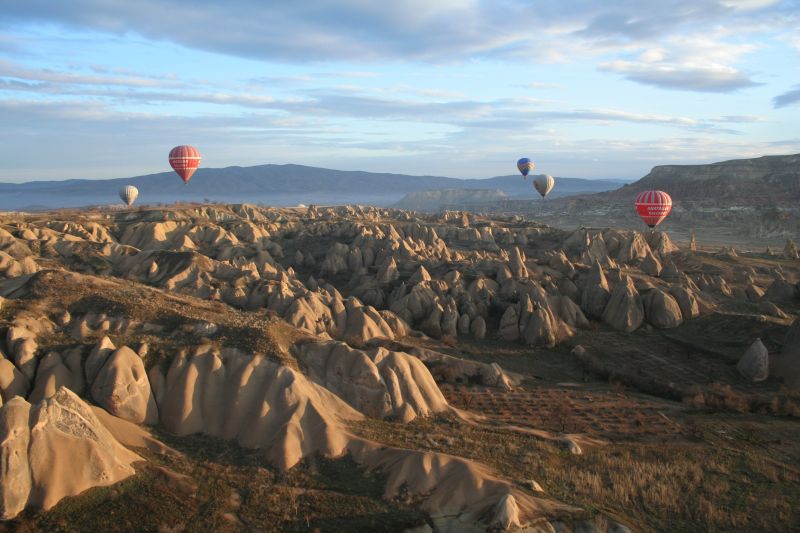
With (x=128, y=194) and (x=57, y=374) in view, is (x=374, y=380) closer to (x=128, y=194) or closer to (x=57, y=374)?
(x=57, y=374)

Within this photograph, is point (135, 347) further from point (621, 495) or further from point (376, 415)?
point (621, 495)

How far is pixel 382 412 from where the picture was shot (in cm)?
2095

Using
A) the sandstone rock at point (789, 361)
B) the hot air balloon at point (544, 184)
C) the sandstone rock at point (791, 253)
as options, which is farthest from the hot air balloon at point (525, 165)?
the sandstone rock at point (789, 361)

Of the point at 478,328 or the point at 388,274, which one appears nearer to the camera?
the point at 478,328

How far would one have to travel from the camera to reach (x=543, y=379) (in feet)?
101

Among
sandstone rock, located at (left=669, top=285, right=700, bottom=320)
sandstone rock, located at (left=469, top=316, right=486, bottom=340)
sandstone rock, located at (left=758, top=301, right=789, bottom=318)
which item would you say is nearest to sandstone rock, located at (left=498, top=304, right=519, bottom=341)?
sandstone rock, located at (left=469, top=316, right=486, bottom=340)

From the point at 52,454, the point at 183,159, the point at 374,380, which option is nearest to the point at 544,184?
the point at 183,159

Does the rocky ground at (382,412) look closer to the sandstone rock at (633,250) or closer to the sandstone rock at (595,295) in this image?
the sandstone rock at (595,295)

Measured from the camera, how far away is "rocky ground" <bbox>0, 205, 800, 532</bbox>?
14.7 m

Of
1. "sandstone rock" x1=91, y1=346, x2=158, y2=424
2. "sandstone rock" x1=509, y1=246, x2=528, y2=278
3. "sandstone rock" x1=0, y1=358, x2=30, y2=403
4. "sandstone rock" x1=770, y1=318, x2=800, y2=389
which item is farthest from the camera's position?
"sandstone rock" x1=509, y1=246, x2=528, y2=278

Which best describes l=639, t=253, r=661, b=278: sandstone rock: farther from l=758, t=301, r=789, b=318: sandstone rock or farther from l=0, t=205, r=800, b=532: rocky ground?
l=0, t=205, r=800, b=532: rocky ground

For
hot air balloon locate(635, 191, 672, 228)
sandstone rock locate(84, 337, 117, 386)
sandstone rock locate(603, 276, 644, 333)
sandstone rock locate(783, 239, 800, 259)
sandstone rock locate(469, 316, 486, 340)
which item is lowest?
sandstone rock locate(469, 316, 486, 340)

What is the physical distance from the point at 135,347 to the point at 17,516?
701 centimetres

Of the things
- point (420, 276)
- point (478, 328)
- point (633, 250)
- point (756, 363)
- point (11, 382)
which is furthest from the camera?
point (633, 250)
